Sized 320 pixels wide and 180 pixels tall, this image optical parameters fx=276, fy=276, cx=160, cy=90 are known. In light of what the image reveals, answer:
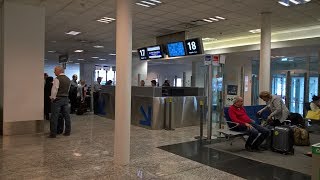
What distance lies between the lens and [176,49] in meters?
8.61

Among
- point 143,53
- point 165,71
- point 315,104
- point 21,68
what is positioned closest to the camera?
point 21,68

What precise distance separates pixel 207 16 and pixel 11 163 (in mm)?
6057

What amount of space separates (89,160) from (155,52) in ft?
19.0

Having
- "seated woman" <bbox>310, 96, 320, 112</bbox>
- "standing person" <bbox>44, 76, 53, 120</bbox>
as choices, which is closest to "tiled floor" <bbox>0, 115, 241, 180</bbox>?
"standing person" <bbox>44, 76, 53, 120</bbox>

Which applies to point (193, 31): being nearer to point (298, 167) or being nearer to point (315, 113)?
point (315, 113)

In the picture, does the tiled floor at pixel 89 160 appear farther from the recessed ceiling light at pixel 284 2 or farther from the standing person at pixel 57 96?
the recessed ceiling light at pixel 284 2

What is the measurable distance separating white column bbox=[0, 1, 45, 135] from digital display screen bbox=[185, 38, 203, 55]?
3944mm

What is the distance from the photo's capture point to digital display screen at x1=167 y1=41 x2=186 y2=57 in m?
8.35

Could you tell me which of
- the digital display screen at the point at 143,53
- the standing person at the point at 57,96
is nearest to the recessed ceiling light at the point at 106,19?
the digital display screen at the point at 143,53

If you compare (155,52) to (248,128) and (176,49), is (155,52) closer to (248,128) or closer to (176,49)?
(176,49)

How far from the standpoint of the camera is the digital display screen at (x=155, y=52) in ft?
31.1

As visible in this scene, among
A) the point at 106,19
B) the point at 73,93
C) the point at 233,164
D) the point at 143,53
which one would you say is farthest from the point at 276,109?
the point at 73,93

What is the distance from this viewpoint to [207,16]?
7.88 m

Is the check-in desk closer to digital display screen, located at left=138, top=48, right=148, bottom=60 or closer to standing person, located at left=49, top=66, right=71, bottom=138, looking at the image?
digital display screen, located at left=138, top=48, right=148, bottom=60
